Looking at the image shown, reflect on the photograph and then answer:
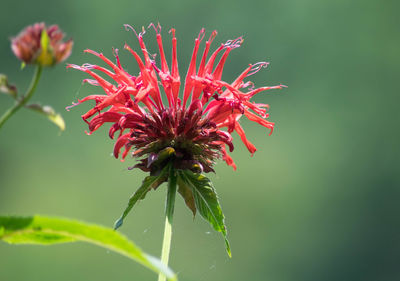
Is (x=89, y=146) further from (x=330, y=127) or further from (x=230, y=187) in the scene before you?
(x=330, y=127)

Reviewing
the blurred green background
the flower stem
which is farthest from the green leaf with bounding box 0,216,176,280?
the blurred green background

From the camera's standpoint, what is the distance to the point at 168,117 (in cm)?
168

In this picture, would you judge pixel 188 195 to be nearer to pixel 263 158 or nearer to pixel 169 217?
pixel 169 217

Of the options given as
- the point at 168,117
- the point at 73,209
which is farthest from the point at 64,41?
the point at 73,209

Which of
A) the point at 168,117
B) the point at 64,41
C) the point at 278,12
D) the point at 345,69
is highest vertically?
the point at 278,12

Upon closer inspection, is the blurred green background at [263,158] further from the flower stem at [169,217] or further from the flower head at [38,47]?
the flower head at [38,47]

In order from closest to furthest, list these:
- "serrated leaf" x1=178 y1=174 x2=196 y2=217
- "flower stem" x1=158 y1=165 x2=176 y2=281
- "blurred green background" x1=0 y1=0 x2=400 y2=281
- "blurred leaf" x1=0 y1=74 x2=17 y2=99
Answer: "blurred leaf" x1=0 y1=74 x2=17 y2=99 < "flower stem" x1=158 y1=165 x2=176 y2=281 < "serrated leaf" x1=178 y1=174 x2=196 y2=217 < "blurred green background" x1=0 y1=0 x2=400 y2=281

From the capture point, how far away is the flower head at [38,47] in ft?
1.93

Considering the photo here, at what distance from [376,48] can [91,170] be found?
56.8 feet

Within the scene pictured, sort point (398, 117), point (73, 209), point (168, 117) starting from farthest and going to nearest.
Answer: point (398, 117)
point (73, 209)
point (168, 117)

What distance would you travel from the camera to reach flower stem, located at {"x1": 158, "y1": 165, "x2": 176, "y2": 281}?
129 cm

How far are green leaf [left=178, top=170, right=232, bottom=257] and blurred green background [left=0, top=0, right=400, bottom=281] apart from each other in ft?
56.6

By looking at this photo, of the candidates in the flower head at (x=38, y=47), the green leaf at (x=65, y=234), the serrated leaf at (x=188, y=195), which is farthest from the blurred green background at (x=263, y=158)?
the flower head at (x=38, y=47)

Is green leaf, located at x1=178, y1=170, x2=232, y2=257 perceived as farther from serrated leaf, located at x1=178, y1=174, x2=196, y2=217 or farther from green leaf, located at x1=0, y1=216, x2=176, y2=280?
green leaf, located at x1=0, y1=216, x2=176, y2=280
